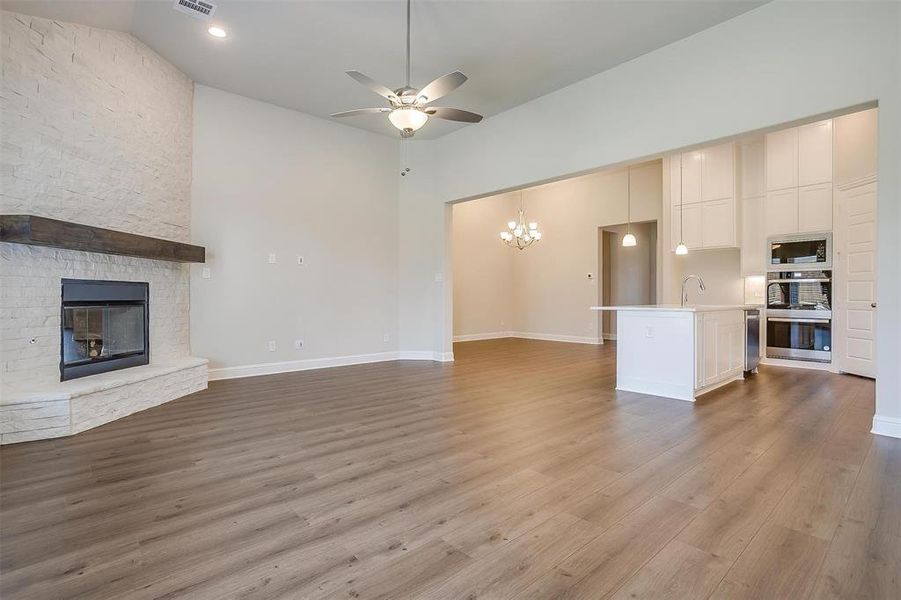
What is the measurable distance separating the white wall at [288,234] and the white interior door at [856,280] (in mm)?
6436

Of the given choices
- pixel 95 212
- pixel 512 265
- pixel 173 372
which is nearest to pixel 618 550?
pixel 173 372

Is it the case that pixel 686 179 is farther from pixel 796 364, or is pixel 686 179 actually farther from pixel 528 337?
pixel 528 337

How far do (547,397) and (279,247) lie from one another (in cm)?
410

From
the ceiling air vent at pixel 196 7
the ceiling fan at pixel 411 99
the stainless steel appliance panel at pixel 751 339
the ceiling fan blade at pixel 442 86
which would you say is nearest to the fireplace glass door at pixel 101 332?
the ceiling air vent at pixel 196 7

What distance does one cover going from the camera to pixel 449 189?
6961mm

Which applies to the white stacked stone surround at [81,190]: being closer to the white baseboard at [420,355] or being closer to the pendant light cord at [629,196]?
the white baseboard at [420,355]

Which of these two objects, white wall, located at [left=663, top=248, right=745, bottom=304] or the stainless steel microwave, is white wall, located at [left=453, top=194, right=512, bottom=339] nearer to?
white wall, located at [left=663, top=248, right=745, bottom=304]

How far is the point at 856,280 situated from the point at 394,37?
21.2 ft

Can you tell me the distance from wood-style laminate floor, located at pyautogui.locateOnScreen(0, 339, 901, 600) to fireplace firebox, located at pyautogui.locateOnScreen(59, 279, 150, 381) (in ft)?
2.19

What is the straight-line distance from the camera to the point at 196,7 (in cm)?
378

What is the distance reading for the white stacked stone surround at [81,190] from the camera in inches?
129

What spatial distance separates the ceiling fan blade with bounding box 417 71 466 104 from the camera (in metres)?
3.51

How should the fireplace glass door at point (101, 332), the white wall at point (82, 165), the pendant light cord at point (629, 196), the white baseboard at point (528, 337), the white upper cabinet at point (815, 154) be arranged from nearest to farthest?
the white wall at point (82, 165) < the fireplace glass door at point (101, 332) < the white upper cabinet at point (815, 154) < the pendant light cord at point (629, 196) < the white baseboard at point (528, 337)

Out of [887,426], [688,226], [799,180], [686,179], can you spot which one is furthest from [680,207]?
[887,426]
